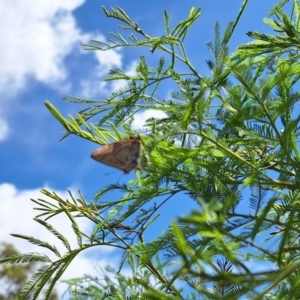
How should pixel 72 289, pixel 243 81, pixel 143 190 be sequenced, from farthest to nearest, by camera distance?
pixel 72 289 < pixel 143 190 < pixel 243 81

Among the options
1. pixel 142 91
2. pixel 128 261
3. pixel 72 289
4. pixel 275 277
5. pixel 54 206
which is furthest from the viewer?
pixel 72 289

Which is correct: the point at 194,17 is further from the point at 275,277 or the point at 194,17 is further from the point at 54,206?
the point at 275,277

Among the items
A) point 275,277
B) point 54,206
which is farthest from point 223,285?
point 54,206

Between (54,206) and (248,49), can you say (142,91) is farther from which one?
(54,206)

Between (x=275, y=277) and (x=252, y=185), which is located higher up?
(x=252, y=185)

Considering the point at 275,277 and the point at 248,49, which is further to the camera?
the point at 248,49

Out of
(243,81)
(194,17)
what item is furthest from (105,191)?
(243,81)

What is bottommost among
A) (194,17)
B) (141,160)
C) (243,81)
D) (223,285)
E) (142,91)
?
(223,285)
